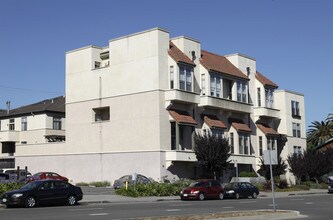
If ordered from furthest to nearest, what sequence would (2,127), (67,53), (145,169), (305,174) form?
(2,127) → (305,174) → (67,53) → (145,169)

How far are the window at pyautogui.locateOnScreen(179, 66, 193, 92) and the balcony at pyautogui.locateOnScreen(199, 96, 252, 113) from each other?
208 cm

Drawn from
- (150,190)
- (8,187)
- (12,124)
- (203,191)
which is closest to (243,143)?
(150,190)

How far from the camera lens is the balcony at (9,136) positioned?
68.4 meters

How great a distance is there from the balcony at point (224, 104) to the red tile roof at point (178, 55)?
398 centimetres

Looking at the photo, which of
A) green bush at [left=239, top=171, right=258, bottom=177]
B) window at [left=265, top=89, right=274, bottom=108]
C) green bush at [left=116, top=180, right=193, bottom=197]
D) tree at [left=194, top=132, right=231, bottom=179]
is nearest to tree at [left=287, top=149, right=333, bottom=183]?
window at [left=265, top=89, right=274, bottom=108]

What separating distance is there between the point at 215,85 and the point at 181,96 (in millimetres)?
6353

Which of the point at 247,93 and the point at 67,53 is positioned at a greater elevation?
the point at 67,53

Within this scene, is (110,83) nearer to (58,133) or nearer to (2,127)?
(58,133)

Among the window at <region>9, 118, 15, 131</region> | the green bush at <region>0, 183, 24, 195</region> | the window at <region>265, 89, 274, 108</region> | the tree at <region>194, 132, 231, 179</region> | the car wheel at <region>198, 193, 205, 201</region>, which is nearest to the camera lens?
the green bush at <region>0, 183, 24, 195</region>

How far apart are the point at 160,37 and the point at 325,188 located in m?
→ 27.1

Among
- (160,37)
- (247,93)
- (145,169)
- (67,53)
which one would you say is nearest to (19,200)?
(145,169)

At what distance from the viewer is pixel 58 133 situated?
6812 cm

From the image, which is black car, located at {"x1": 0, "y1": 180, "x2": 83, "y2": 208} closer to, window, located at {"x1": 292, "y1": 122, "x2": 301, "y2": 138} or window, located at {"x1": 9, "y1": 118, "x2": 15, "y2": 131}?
window, located at {"x1": 292, "y1": 122, "x2": 301, "y2": 138}

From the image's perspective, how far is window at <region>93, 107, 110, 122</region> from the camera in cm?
5278
